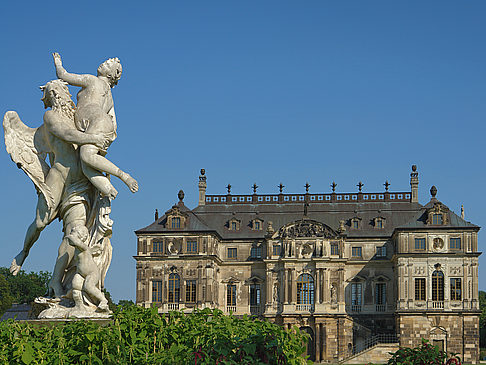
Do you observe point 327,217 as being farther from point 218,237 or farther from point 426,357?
point 426,357

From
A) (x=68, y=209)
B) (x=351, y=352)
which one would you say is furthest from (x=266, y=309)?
(x=68, y=209)

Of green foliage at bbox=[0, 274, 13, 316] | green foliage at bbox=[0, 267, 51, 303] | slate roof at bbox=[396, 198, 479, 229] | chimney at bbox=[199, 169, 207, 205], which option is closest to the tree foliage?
green foliage at bbox=[0, 267, 51, 303]

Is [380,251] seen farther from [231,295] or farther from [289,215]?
[231,295]

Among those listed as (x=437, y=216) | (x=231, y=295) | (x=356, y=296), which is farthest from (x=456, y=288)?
(x=231, y=295)

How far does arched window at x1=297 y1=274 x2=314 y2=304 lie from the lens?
53.4 metres

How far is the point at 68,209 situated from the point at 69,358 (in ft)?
8.87

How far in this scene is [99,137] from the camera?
A: 8.55 m

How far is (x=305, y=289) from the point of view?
53469 millimetres

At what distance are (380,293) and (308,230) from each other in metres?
7.51

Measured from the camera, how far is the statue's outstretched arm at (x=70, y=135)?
852cm

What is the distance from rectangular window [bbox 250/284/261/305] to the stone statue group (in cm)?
4726

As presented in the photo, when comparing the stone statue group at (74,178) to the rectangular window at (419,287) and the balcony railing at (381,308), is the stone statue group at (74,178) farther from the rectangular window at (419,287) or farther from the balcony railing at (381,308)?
the balcony railing at (381,308)

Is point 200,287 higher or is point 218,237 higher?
point 218,237

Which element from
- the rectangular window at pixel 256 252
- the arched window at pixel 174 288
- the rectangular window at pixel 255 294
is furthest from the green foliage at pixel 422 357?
the rectangular window at pixel 256 252
